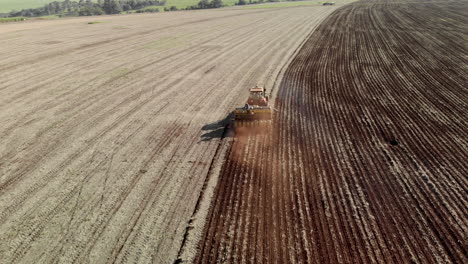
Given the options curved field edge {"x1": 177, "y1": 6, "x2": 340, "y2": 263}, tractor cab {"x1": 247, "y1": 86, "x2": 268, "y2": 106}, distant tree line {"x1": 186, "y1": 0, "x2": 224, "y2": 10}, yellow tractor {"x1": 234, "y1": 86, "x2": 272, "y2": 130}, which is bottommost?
curved field edge {"x1": 177, "y1": 6, "x2": 340, "y2": 263}

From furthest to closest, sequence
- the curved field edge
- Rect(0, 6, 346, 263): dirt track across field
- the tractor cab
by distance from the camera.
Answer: the tractor cab → Rect(0, 6, 346, 263): dirt track across field → the curved field edge

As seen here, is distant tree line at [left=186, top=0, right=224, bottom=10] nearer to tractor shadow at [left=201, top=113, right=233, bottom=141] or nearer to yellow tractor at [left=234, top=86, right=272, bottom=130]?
tractor shadow at [left=201, top=113, right=233, bottom=141]

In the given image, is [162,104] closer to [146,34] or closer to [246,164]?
[246,164]

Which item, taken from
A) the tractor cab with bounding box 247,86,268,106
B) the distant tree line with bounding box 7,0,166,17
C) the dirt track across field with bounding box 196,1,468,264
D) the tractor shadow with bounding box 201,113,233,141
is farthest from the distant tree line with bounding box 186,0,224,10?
the tractor shadow with bounding box 201,113,233,141

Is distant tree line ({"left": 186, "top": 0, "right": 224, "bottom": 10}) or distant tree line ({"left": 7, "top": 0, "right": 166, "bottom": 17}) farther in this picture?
distant tree line ({"left": 186, "top": 0, "right": 224, "bottom": 10})

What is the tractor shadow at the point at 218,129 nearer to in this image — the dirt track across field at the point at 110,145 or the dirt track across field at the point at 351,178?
the dirt track across field at the point at 110,145

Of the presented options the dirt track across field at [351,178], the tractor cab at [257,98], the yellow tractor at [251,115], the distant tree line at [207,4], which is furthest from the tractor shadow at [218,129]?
the distant tree line at [207,4]

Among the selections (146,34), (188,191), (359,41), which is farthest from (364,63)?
(146,34)
